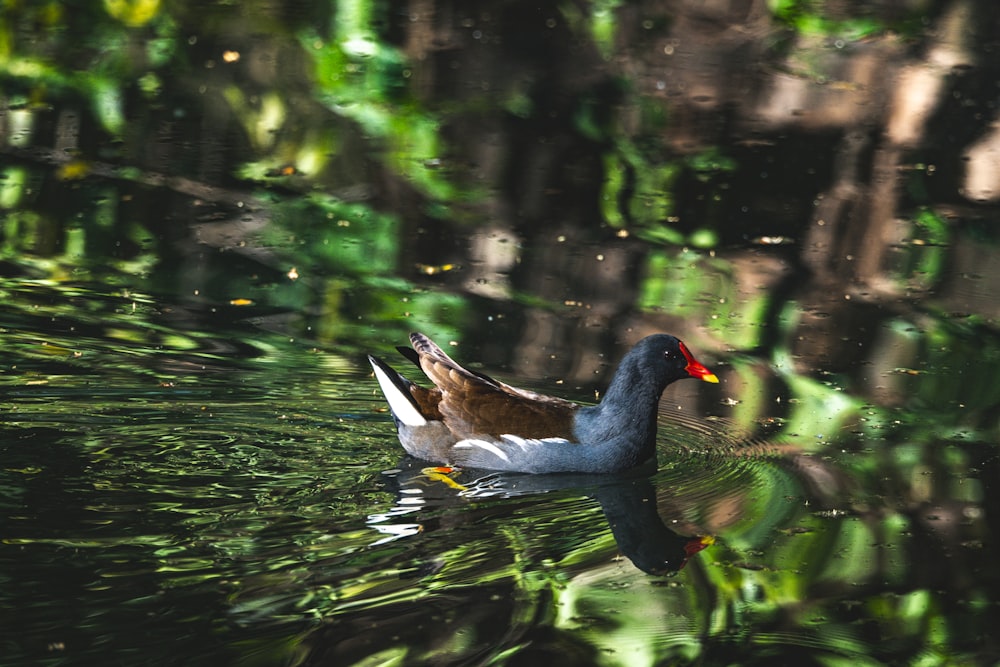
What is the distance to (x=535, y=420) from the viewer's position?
573 centimetres

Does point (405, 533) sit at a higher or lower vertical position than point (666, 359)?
lower

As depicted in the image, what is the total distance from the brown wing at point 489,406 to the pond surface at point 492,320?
20 centimetres

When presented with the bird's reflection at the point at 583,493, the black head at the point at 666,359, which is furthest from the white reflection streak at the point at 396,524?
the black head at the point at 666,359

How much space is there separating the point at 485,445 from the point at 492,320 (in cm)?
147

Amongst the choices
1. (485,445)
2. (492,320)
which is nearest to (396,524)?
(485,445)

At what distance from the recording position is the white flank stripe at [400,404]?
228 inches

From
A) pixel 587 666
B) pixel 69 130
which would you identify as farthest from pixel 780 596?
pixel 69 130

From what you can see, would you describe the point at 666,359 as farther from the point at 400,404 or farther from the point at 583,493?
the point at 400,404

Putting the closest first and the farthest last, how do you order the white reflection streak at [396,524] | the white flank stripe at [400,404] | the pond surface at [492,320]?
the pond surface at [492,320]
the white reflection streak at [396,524]
the white flank stripe at [400,404]

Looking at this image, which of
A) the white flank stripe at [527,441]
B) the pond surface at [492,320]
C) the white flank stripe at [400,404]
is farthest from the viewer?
the white flank stripe at [400,404]

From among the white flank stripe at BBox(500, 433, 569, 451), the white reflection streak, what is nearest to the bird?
the white flank stripe at BBox(500, 433, 569, 451)

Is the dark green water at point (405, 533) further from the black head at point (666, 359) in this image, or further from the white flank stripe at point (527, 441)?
the black head at point (666, 359)

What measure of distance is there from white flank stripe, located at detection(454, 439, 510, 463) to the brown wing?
0.10ft

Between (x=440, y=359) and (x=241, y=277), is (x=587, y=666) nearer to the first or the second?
(x=440, y=359)
